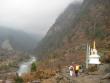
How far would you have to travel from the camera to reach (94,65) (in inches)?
2026

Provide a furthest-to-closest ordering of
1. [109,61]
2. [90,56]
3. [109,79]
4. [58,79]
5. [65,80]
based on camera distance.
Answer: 1. [90,56]
2. [109,61]
3. [58,79]
4. [65,80]
5. [109,79]

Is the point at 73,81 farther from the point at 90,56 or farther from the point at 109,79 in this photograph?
the point at 90,56

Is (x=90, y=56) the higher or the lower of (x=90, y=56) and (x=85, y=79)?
the higher

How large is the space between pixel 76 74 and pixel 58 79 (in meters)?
3.78

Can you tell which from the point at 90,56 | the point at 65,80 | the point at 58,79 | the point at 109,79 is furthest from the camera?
the point at 90,56

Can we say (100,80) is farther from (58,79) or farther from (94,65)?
(94,65)

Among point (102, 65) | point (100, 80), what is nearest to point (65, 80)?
point (100, 80)

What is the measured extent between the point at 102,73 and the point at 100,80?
16.8ft

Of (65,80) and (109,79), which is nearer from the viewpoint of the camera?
(109,79)

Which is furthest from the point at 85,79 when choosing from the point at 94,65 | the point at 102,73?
the point at 94,65

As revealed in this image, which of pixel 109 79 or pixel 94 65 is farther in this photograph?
pixel 94 65

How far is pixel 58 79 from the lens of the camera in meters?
45.6

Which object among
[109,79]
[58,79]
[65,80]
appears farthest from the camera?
[58,79]

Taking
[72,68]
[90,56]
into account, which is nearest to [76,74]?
[72,68]
